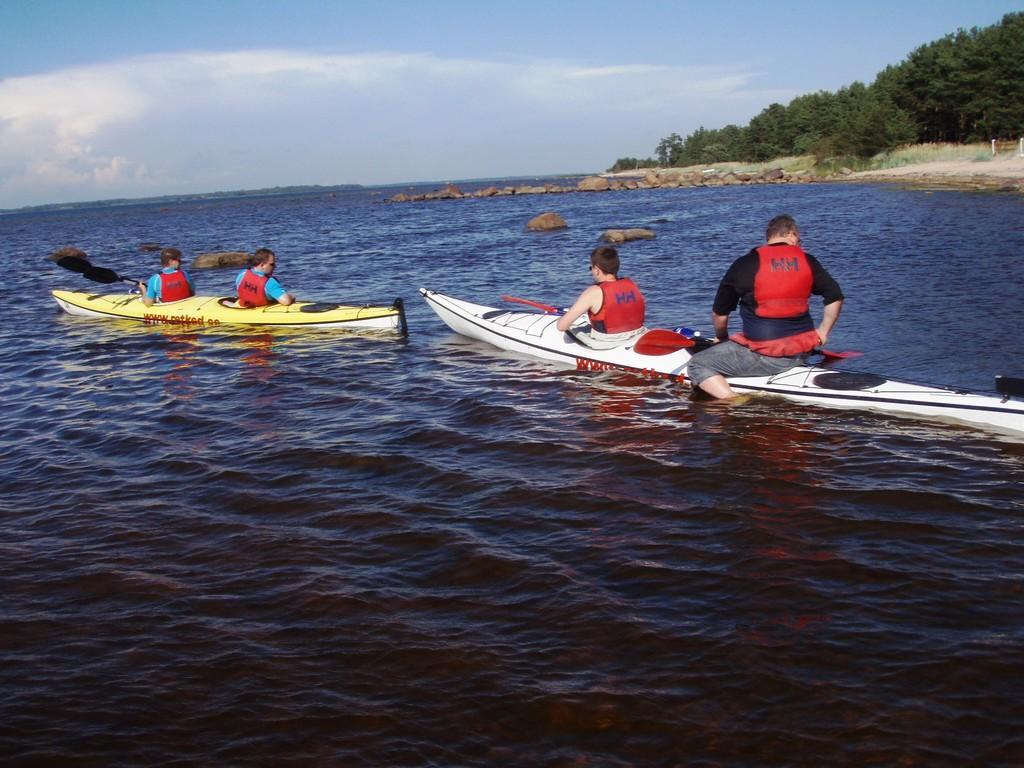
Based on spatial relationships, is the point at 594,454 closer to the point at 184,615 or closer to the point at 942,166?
the point at 184,615

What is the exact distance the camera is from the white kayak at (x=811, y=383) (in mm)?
6273

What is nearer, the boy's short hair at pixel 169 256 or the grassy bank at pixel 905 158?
the boy's short hair at pixel 169 256

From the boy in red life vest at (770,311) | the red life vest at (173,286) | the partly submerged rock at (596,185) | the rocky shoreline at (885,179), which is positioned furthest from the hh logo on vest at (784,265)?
the partly submerged rock at (596,185)

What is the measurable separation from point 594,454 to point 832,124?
229 feet

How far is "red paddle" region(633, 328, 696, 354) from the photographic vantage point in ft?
27.5

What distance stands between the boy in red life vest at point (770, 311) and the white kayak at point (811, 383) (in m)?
0.18

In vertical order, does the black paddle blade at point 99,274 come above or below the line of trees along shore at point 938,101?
below

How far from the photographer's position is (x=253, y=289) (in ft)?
39.6

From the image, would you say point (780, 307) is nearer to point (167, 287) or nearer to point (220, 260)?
point (167, 287)

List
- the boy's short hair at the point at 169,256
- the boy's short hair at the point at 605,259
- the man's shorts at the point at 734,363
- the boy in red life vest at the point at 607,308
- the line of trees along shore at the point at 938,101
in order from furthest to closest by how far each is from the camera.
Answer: the line of trees along shore at the point at 938,101
the boy's short hair at the point at 169,256
the boy in red life vest at the point at 607,308
the boy's short hair at the point at 605,259
the man's shorts at the point at 734,363

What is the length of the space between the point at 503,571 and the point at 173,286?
34.2 feet

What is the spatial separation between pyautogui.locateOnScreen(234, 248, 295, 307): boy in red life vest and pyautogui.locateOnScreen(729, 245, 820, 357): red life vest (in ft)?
22.9

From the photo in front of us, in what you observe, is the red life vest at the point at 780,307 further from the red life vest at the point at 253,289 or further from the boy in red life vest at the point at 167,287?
the boy in red life vest at the point at 167,287

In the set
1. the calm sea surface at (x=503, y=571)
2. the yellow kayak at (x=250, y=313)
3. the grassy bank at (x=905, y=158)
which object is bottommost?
the calm sea surface at (x=503, y=571)
